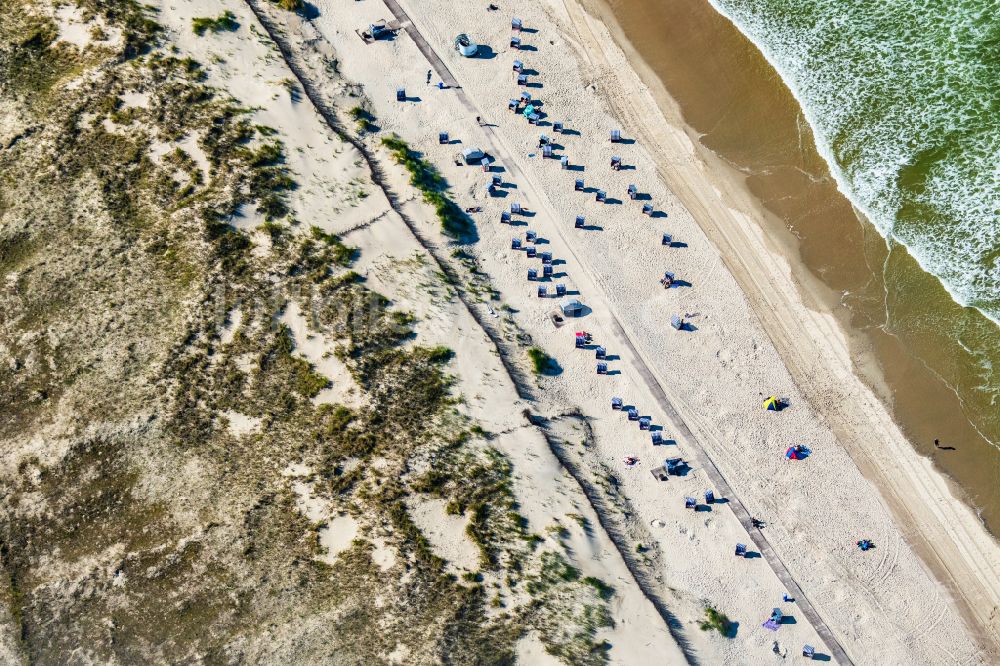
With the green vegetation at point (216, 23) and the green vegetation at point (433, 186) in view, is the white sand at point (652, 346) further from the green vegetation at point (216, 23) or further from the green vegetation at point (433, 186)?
the green vegetation at point (433, 186)

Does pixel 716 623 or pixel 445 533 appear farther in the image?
pixel 716 623

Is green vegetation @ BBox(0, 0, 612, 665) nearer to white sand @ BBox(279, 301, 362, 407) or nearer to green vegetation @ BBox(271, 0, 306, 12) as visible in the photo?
white sand @ BBox(279, 301, 362, 407)

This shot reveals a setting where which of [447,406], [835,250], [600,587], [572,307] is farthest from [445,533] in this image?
[835,250]

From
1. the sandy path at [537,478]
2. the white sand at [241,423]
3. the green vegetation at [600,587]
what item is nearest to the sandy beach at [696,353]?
the sandy path at [537,478]

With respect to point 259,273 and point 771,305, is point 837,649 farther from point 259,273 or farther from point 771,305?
point 259,273

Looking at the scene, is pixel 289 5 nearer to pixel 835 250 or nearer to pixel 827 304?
pixel 835 250

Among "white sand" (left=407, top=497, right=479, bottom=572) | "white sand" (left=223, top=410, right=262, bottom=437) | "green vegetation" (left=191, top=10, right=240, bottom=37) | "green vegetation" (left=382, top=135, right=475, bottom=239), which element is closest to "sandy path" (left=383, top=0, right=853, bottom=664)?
"green vegetation" (left=382, top=135, right=475, bottom=239)
